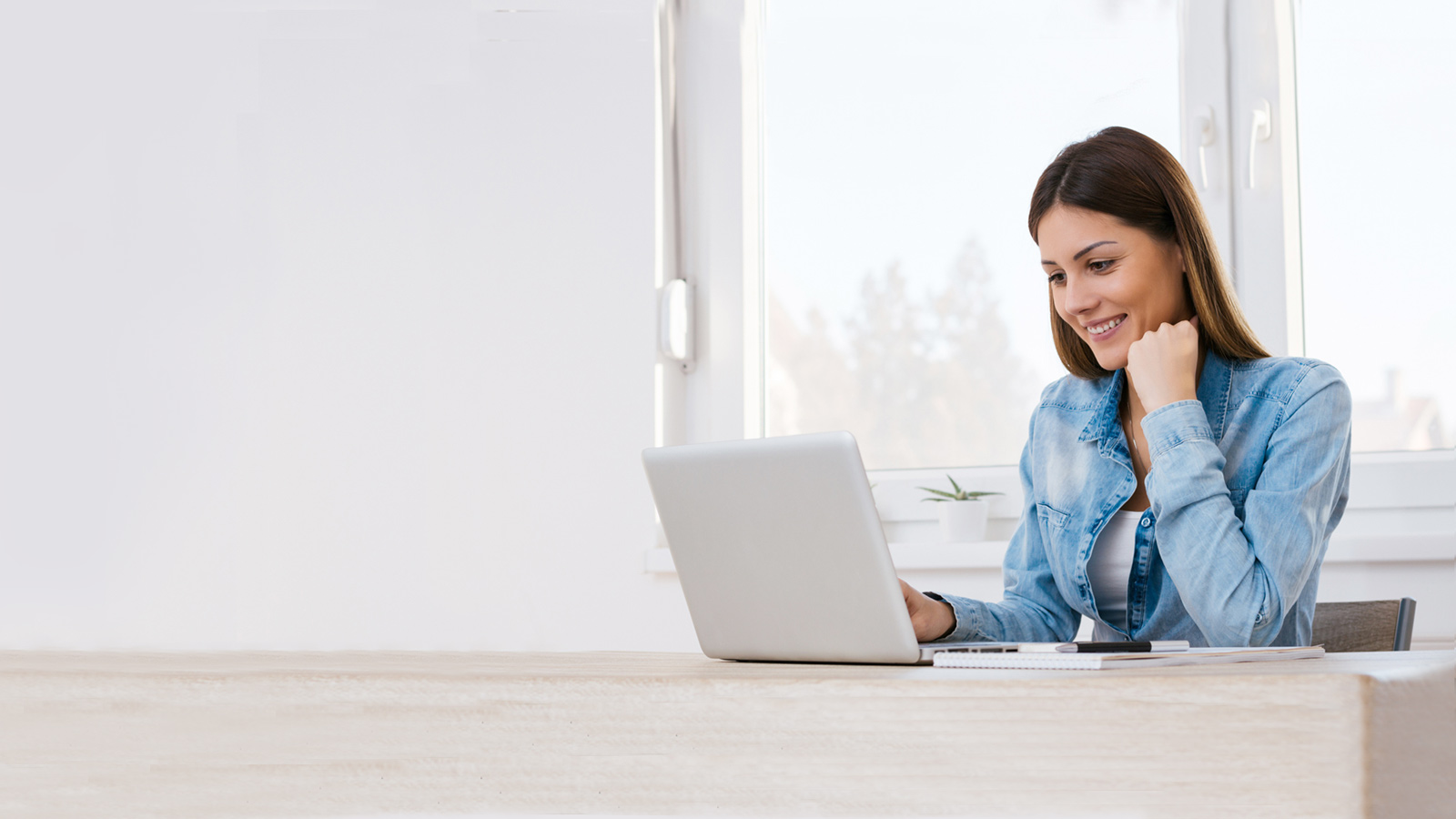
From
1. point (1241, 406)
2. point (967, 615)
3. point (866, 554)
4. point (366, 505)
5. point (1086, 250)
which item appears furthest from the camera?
point (366, 505)

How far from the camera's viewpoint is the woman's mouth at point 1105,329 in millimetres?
1550

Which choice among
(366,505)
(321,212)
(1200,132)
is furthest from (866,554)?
(321,212)

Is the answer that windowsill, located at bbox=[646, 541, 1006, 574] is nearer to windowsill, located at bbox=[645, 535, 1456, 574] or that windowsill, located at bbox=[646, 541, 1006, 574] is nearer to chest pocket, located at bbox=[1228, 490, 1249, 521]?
windowsill, located at bbox=[645, 535, 1456, 574]

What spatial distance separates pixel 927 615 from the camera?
46.4 inches

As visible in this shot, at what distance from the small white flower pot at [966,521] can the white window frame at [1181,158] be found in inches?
3.4

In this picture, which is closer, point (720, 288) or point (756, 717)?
point (756, 717)

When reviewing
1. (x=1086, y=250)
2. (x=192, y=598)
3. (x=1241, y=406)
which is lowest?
(x=192, y=598)

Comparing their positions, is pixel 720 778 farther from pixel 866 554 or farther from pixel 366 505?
pixel 366 505

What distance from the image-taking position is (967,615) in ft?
4.17

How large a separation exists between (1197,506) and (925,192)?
132 cm

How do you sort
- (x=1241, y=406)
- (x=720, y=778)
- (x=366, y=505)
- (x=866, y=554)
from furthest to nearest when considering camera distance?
(x=366, y=505), (x=1241, y=406), (x=866, y=554), (x=720, y=778)

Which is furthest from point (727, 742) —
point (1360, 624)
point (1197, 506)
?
point (1360, 624)

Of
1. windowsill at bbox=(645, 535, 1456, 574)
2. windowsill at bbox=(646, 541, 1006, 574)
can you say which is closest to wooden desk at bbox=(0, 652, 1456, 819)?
windowsill at bbox=(645, 535, 1456, 574)

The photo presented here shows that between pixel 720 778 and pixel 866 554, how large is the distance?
34 centimetres
